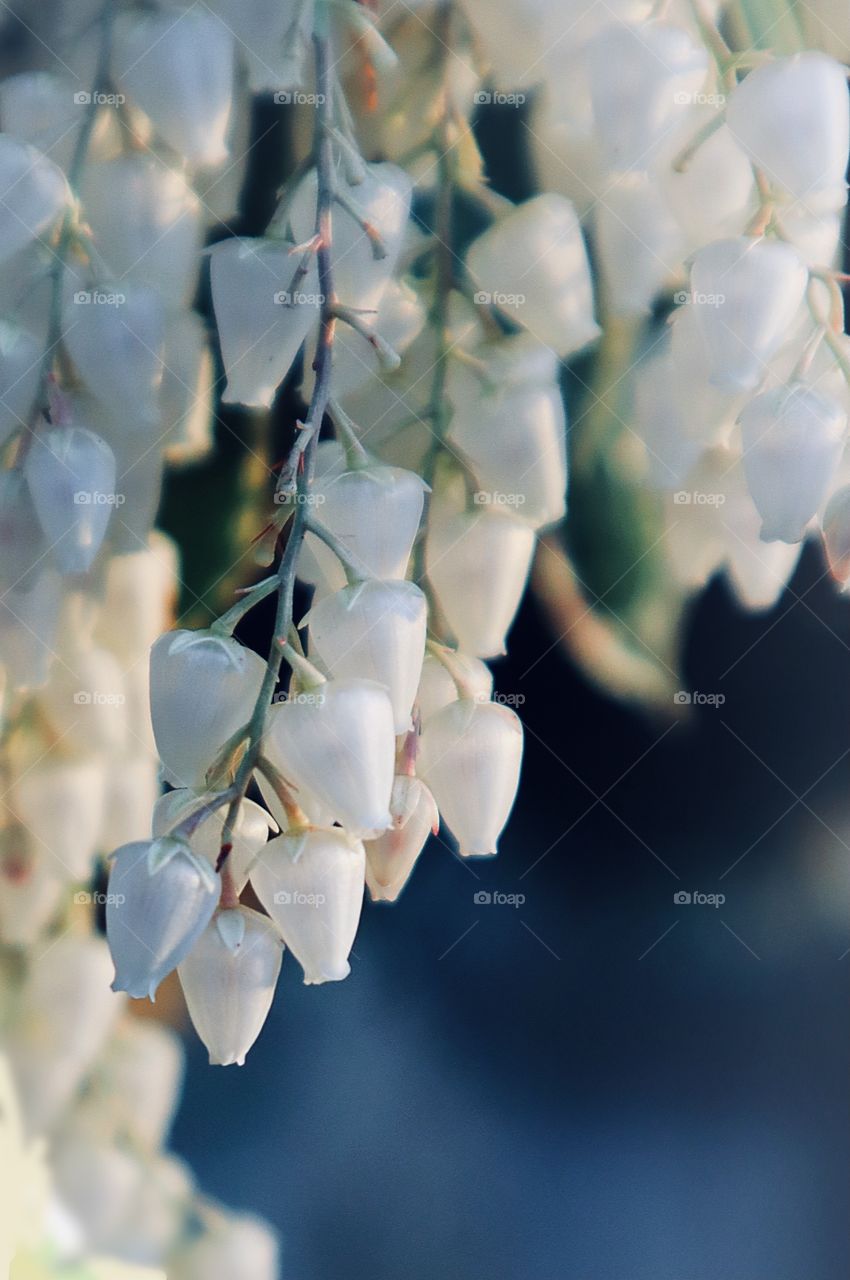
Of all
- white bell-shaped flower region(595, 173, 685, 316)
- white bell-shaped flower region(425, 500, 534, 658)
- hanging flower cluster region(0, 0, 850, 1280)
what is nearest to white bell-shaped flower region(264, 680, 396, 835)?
hanging flower cluster region(0, 0, 850, 1280)

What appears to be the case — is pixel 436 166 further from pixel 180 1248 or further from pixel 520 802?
pixel 180 1248

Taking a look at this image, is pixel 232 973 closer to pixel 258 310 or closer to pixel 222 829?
pixel 222 829

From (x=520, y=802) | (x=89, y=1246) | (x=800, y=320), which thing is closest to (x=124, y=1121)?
→ (x=89, y=1246)

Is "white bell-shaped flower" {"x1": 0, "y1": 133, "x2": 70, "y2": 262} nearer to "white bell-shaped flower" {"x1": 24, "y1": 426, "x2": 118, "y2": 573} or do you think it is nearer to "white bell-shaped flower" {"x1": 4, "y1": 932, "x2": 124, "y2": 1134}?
"white bell-shaped flower" {"x1": 24, "y1": 426, "x2": 118, "y2": 573}

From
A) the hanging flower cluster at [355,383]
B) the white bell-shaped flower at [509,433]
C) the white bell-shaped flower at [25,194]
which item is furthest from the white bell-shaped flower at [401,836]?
the white bell-shaped flower at [25,194]

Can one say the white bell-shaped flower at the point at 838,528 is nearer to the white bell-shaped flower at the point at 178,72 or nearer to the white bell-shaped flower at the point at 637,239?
the white bell-shaped flower at the point at 637,239
